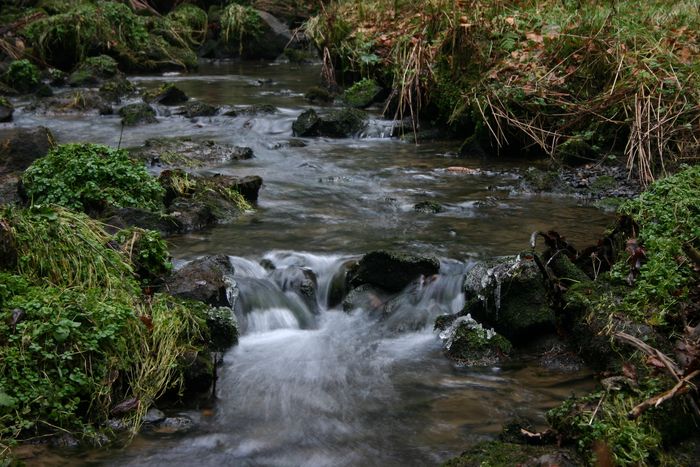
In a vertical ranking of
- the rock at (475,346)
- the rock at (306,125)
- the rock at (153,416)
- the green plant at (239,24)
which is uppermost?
the green plant at (239,24)

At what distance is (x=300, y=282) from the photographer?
5957mm

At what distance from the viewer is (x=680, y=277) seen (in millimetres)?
4547

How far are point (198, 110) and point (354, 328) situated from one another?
758 cm

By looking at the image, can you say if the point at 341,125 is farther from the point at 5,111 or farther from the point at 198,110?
the point at 5,111

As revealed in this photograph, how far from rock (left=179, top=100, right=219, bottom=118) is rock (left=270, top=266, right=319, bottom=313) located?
671 cm

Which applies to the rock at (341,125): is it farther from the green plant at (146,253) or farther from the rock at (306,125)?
the green plant at (146,253)

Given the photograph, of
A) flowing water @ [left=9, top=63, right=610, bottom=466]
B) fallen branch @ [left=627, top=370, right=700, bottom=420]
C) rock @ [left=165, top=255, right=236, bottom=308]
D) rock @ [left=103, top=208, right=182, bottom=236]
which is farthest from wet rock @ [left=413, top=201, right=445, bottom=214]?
fallen branch @ [left=627, top=370, right=700, bottom=420]

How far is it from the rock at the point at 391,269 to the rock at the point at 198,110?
7.08 metres

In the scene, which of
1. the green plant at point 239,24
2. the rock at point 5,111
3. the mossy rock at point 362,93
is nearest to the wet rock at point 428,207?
the mossy rock at point 362,93

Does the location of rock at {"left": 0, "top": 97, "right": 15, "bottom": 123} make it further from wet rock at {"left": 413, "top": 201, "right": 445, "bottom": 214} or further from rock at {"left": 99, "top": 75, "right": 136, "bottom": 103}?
wet rock at {"left": 413, "top": 201, "right": 445, "bottom": 214}

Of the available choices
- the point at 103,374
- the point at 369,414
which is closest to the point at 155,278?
the point at 103,374

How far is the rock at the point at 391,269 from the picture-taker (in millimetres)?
5836

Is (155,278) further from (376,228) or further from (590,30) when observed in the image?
(590,30)

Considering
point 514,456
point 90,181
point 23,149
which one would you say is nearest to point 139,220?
point 90,181
